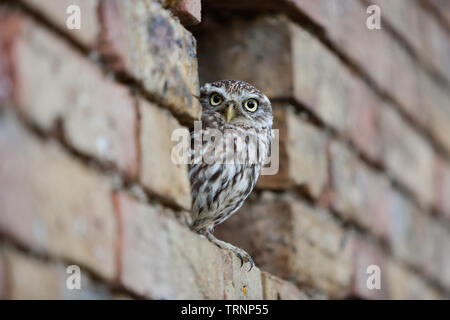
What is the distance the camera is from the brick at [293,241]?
3.38m

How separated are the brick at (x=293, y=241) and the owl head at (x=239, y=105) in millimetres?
321

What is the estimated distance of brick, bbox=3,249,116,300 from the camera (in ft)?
5.87

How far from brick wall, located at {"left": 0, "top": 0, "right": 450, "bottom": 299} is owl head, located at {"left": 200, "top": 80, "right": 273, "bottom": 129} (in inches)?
2.2

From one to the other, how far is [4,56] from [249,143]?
1.68 m

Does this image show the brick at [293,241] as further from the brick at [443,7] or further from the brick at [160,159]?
the brick at [443,7]

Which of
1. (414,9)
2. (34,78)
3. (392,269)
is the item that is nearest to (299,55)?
(392,269)

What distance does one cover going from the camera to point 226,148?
130 inches

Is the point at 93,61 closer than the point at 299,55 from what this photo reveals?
Yes

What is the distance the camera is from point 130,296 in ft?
7.09

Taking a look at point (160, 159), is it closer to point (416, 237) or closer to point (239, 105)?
point (239, 105)

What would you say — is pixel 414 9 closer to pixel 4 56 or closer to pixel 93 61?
pixel 93 61

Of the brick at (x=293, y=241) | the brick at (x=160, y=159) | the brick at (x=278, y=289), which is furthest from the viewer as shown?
the brick at (x=293, y=241)

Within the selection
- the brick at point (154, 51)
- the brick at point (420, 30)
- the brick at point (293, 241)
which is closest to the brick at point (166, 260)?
the brick at point (154, 51)

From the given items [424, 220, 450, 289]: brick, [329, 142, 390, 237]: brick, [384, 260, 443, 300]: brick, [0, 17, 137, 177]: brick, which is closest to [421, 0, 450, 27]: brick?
[424, 220, 450, 289]: brick
